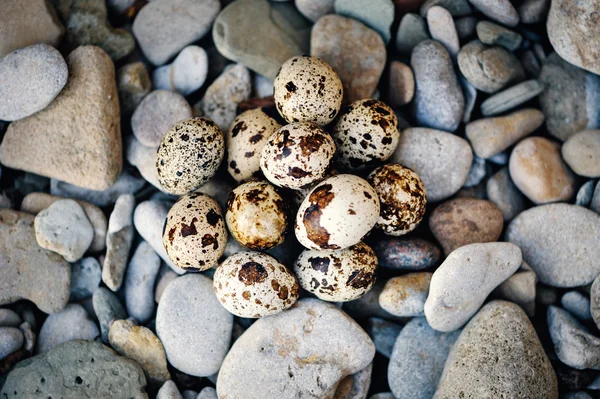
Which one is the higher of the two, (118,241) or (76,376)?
(118,241)

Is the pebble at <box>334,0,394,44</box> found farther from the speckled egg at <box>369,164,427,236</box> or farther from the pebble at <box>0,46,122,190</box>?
the pebble at <box>0,46,122,190</box>

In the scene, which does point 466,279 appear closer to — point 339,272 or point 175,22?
point 339,272

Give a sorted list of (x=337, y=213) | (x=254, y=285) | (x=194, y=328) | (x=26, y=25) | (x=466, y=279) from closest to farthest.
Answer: (x=337, y=213)
(x=254, y=285)
(x=466, y=279)
(x=194, y=328)
(x=26, y=25)

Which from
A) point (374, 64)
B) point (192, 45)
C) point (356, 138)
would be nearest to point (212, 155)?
point (356, 138)

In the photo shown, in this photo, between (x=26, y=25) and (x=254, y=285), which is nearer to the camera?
(x=254, y=285)

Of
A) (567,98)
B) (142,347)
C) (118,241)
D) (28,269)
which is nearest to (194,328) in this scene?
(142,347)

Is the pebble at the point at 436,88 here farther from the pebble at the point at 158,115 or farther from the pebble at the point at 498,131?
the pebble at the point at 158,115

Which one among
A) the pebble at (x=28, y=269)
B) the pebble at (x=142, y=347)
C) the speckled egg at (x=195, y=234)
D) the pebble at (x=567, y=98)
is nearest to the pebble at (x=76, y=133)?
the pebble at (x=28, y=269)
